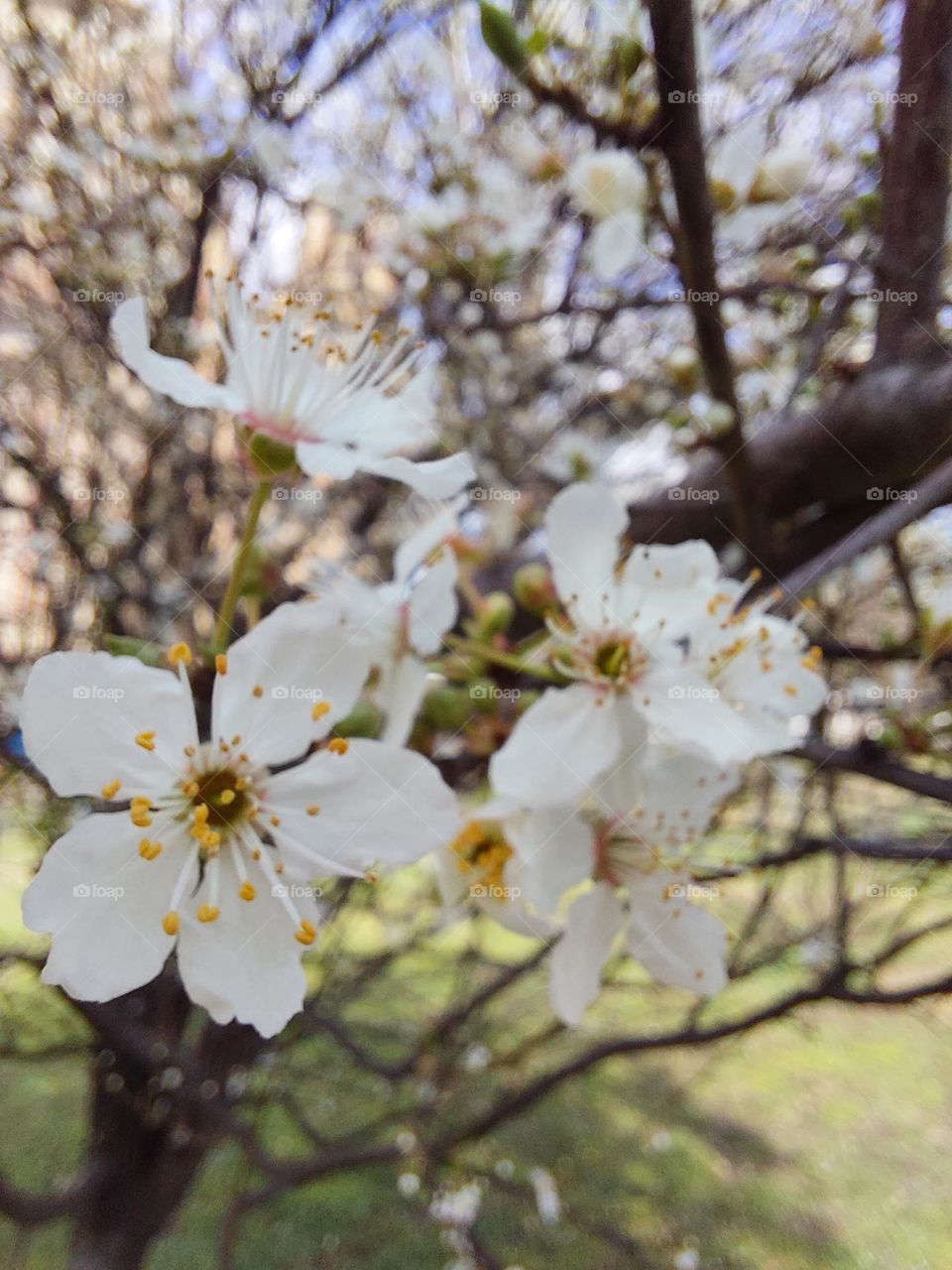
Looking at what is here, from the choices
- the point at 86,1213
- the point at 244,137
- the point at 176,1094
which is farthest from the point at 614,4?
the point at 86,1213

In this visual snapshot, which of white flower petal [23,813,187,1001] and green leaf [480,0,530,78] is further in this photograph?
green leaf [480,0,530,78]

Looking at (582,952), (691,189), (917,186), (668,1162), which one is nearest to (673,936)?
(582,952)

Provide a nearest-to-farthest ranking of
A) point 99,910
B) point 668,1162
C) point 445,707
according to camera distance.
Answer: point 99,910 < point 445,707 < point 668,1162

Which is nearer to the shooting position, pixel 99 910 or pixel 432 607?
pixel 99 910

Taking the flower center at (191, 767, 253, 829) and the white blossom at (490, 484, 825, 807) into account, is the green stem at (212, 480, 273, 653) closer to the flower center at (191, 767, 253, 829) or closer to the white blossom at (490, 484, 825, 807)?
the flower center at (191, 767, 253, 829)

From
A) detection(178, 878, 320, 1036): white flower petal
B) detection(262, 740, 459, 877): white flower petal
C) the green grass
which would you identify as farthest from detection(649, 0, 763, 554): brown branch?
the green grass

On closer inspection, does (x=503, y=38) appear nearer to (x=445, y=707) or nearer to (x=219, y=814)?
(x=445, y=707)
